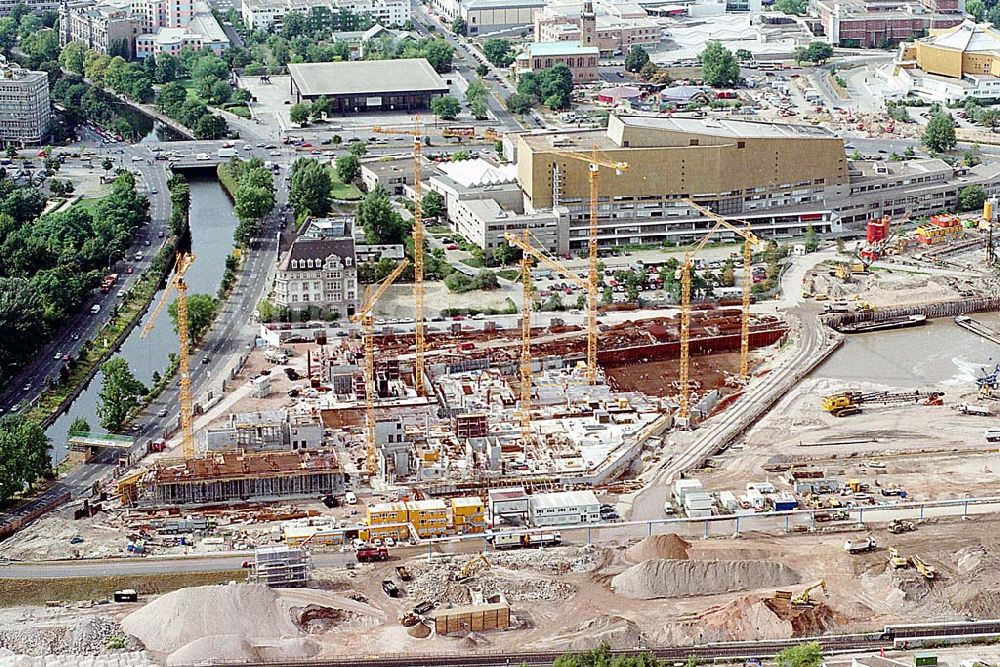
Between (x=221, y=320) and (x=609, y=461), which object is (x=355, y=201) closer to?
(x=221, y=320)

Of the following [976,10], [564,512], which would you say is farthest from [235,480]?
[976,10]

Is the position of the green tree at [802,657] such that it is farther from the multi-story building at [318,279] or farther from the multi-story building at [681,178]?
the multi-story building at [681,178]

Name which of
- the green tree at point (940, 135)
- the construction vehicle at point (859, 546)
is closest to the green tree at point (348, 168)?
the green tree at point (940, 135)

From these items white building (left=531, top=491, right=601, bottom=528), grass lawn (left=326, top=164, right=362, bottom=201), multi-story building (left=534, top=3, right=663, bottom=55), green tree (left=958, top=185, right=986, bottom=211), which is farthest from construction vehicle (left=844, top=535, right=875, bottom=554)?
multi-story building (left=534, top=3, right=663, bottom=55)

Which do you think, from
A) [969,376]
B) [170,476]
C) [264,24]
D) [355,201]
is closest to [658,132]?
[355,201]

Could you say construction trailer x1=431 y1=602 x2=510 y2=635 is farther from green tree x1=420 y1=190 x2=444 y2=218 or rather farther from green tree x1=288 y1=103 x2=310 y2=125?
green tree x1=288 y1=103 x2=310 y2=125
